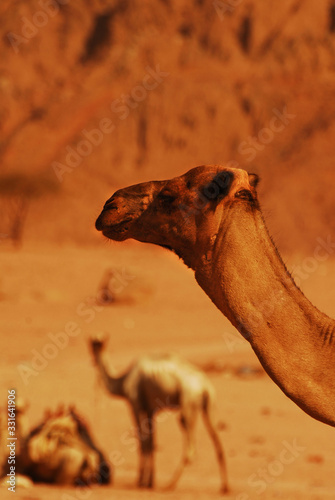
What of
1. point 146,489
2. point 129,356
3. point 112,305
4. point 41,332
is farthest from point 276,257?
point 112,305

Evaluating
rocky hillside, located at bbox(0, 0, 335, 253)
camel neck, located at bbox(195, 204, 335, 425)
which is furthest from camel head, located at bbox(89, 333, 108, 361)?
rocky hillside, located at bbox(0, 0, 335, 253)

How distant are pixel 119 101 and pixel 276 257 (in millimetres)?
74803

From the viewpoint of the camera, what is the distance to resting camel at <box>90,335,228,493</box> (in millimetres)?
10859

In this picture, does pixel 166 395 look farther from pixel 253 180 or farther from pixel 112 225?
pixel 253 180

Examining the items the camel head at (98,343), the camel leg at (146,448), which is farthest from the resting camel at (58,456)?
the camel head at (98,343)

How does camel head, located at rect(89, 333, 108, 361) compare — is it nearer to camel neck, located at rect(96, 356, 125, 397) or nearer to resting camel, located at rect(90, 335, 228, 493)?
camel neck, located at rect(96, 356, 125, 397)

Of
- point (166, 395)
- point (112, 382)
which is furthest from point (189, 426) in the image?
point (112, 382)

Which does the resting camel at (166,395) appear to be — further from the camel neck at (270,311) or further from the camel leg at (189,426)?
the camel neck at (270,311)

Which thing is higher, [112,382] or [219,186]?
[219,186]

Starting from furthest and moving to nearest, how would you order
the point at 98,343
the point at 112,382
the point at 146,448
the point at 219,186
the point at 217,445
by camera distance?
1. the point at 98,343
2. the point at 112,382
3. the point at 146,448
4. the point at 217,445
5. the point at 219,186

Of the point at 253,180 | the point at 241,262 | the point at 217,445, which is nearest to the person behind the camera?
the point at 241,262

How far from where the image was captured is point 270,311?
3678 millimetres

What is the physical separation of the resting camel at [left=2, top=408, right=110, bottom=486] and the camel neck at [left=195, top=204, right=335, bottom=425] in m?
6.41

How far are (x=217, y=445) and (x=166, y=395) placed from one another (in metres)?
0.87
